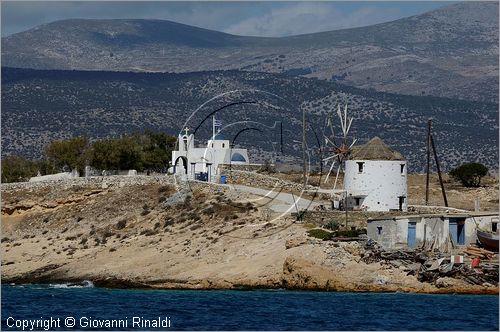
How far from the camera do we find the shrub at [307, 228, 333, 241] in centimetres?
7331

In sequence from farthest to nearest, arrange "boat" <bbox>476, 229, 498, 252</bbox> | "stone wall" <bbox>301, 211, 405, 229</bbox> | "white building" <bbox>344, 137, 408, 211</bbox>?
"white building" <bbox>344, 137, 408, 211</bbox> → "stone wall" <bbox>301, 211, 405, 229</bbox> → "boat" <bbox>476, 229, 498, 252</bbox>

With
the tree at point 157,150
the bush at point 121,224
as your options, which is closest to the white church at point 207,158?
the tree at point 157,150

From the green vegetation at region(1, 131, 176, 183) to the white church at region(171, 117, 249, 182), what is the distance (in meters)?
4.55

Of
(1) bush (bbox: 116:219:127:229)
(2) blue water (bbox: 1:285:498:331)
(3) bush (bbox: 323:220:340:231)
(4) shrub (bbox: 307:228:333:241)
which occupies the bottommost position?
(2) blue water (bbox: 1:285:498:331)

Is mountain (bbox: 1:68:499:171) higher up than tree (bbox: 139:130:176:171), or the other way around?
mountain (bbox: 1:68:499:171)

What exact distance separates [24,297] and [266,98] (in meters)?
124

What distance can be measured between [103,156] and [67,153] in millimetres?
6854

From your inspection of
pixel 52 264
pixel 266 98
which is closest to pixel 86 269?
pixel 52 264

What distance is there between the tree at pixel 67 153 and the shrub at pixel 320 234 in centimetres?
3404

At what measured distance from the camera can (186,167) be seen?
97.6 meters

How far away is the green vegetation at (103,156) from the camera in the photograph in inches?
4023

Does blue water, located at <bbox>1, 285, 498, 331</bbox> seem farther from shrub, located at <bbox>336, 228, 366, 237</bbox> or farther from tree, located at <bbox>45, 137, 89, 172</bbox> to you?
tree, located at <bbox>45, 137, 89, 172</bbox>

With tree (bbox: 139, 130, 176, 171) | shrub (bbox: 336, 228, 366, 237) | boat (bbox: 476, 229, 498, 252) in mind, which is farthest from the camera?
tree (bbox: 139, 130, 176, 171)

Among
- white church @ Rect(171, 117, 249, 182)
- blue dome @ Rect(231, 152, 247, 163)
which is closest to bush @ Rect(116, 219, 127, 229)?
white church @ Rect(171, 117, 249, 182)
